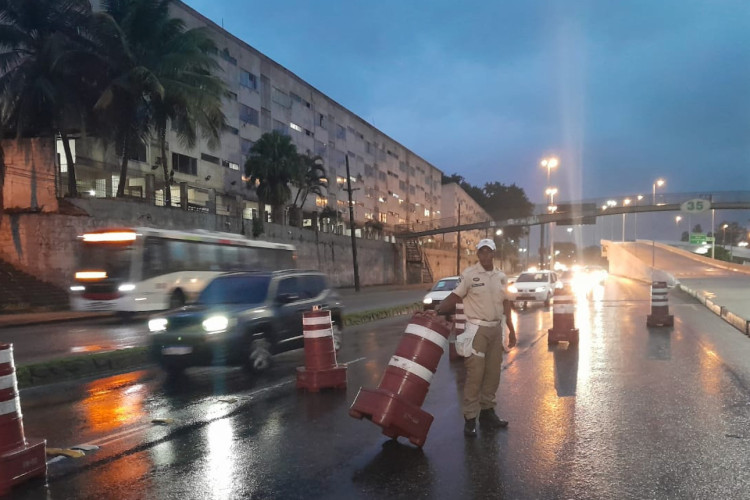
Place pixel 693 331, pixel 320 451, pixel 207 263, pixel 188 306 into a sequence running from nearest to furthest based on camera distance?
pixel 320 451, pixel 188 306, pixel 693 331, pixel 207 263

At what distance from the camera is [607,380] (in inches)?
342

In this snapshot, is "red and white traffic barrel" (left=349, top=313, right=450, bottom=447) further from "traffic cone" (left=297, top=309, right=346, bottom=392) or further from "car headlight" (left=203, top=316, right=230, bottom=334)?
"car headlight" (left=203, top=316, right=230, bottom=334)

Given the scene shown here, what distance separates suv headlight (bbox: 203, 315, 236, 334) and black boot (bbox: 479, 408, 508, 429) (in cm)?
438

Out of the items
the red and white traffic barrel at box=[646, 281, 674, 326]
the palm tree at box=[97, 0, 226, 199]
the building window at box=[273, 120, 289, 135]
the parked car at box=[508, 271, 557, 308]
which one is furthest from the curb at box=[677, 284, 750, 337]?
the building window at box=[273, 120, 289, 135]

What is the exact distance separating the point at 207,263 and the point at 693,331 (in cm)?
1597

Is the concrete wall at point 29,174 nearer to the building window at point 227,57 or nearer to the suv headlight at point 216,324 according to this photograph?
the building window at point 227,57

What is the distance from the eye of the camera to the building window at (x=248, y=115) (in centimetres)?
4747

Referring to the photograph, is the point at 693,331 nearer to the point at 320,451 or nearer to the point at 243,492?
the point at 320,451

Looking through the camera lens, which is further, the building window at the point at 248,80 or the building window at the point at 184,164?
the building window at the point at 248,80

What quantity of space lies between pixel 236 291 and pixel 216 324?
133cm

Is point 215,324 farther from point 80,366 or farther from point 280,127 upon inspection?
point 280,127

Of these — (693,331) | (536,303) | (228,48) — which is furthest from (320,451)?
(228,48)

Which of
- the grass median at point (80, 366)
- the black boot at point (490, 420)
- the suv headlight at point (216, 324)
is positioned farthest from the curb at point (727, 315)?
the grass median at point (80, 366)

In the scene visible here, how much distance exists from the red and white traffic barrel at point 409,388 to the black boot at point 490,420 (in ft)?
3.40
